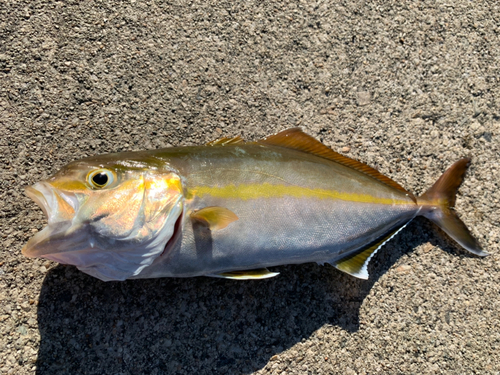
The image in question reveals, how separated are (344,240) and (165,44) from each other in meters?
1.53

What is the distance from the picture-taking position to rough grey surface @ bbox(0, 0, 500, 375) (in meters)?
1.97

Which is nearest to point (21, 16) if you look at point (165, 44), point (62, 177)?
point (165, 44)

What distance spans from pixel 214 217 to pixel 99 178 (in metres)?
0.53

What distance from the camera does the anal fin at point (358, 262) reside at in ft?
6.40

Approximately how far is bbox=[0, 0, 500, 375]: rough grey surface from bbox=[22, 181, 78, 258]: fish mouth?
1.69 ft

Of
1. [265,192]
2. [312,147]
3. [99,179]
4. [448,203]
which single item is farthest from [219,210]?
[448,203]

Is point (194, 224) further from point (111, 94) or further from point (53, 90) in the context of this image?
point (53, 90)

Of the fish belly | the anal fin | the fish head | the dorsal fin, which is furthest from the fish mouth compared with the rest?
the anal fin

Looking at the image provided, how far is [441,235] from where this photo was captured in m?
2.22

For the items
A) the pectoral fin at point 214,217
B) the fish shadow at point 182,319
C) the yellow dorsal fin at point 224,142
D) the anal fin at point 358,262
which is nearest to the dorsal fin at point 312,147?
the yellow dorsal fin at point 224,142

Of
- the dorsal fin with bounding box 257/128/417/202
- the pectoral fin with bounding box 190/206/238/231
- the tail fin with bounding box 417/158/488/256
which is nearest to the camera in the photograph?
the pectoral fin with bounding box 190/206/238/231

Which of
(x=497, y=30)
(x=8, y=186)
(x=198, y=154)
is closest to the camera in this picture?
(x=198, y=154)

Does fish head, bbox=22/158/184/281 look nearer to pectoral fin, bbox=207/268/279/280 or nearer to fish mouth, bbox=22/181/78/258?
fish mouth, bbox=22/181/78/258

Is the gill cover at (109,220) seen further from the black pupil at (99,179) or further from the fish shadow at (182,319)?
the fish shadow at (182,319)
